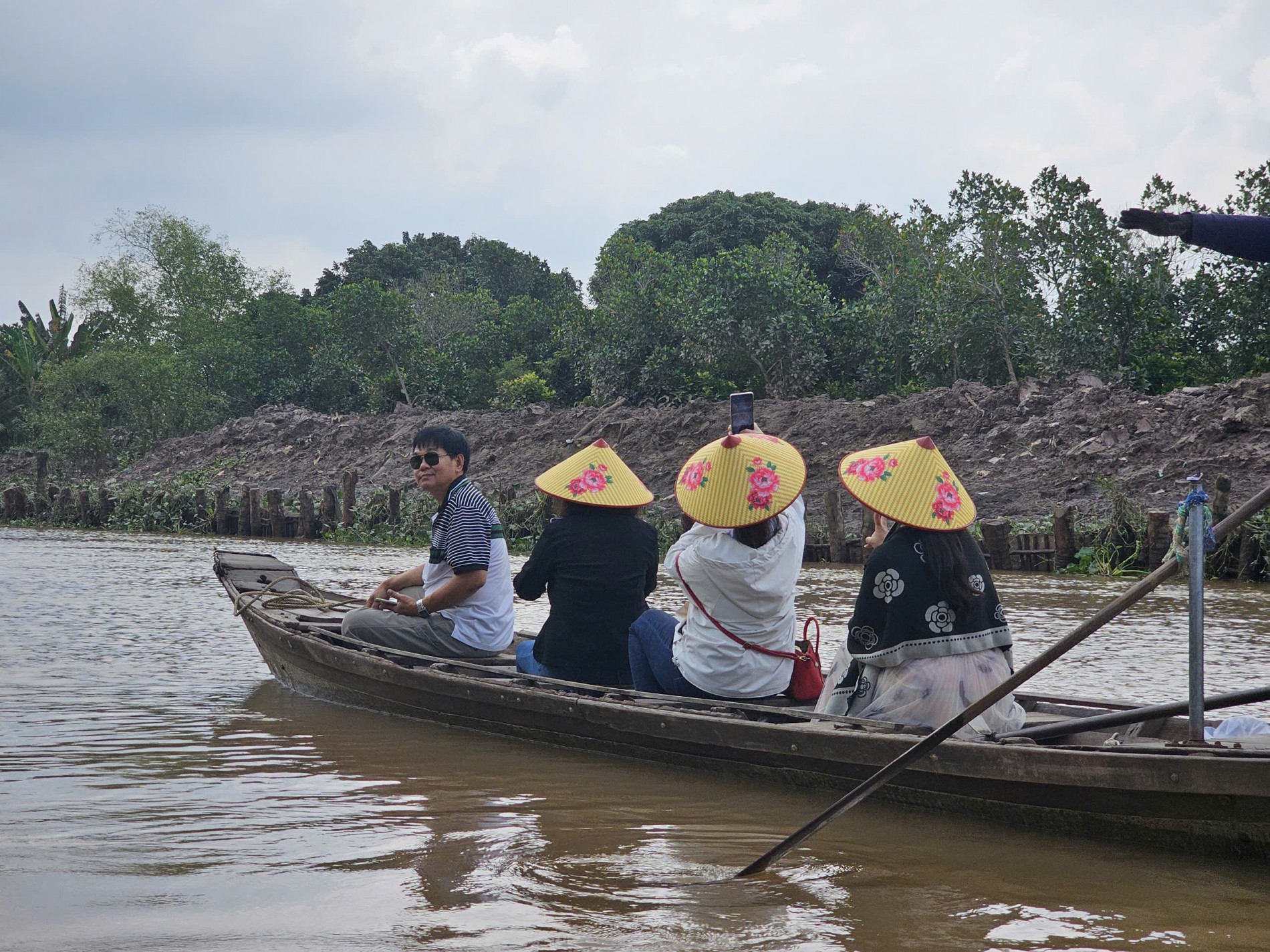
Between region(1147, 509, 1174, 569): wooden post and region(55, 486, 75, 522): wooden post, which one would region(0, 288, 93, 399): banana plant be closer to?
region(55, 486, 75, 522): wooden post

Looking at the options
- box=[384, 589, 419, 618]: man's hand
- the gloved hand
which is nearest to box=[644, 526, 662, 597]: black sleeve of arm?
box=[384, 589, 419, 618]: man's hand

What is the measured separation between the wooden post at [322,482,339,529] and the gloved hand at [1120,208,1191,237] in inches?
955

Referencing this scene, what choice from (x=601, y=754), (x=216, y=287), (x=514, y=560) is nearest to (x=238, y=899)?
(x=601, y=754)

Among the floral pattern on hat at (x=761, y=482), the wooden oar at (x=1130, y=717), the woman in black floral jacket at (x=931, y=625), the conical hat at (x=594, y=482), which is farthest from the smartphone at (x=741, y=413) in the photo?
the wooden oar at (x=1130, y=717)

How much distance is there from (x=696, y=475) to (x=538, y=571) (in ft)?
3.44

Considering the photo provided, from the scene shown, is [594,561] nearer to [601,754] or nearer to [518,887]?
[601,754]

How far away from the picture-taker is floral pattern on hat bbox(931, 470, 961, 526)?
180 inches

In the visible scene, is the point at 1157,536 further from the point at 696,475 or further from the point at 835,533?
the point at 696,475

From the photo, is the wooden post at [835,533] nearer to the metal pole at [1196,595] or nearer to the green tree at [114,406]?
the metal pole at [1196,595]

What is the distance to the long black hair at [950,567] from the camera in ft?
14.8

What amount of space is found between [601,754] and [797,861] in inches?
65.9

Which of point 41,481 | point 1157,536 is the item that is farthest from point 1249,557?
point 41,481

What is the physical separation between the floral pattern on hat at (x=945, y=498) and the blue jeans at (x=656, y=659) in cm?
149

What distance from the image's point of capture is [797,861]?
4312 millimetres
